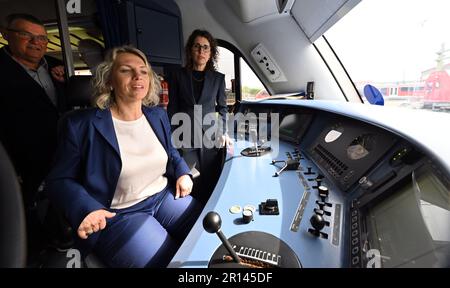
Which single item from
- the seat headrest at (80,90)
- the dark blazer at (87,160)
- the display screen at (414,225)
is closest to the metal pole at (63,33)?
the seat headrest at (80,90)

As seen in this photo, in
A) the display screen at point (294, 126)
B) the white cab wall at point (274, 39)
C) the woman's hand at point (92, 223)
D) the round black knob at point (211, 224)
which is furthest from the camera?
the white cab wall at point (274, 39)

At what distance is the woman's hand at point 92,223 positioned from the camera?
0.72m

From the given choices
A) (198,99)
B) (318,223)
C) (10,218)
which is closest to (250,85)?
(198,99)

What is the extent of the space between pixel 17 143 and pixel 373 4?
2.38 metres

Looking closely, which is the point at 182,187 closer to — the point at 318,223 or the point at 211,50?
the point at 318,223

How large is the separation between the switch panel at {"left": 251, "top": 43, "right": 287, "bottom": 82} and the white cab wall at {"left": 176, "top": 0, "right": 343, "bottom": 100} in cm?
5

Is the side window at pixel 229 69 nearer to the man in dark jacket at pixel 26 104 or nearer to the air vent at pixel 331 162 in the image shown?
the air vent at pixel 331 162

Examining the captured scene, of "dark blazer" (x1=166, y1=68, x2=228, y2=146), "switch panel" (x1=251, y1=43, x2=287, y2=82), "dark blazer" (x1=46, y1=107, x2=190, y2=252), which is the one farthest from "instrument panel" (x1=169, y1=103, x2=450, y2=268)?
"switch panel" (x1=251, y1=43, x2=287, y2=82)

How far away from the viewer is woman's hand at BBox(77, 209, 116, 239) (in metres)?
0.72

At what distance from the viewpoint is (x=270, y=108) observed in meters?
2.16

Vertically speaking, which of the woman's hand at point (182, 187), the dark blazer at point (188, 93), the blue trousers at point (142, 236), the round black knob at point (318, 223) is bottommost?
the blue trousers at point (142, 236)

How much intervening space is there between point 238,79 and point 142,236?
2.63 m

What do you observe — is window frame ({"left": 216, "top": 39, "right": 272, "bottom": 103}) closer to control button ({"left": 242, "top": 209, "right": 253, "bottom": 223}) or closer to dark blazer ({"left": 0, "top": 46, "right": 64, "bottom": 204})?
dark blazer ({"left": 0, "top": 46, "right": 64, "bottom": 204})
